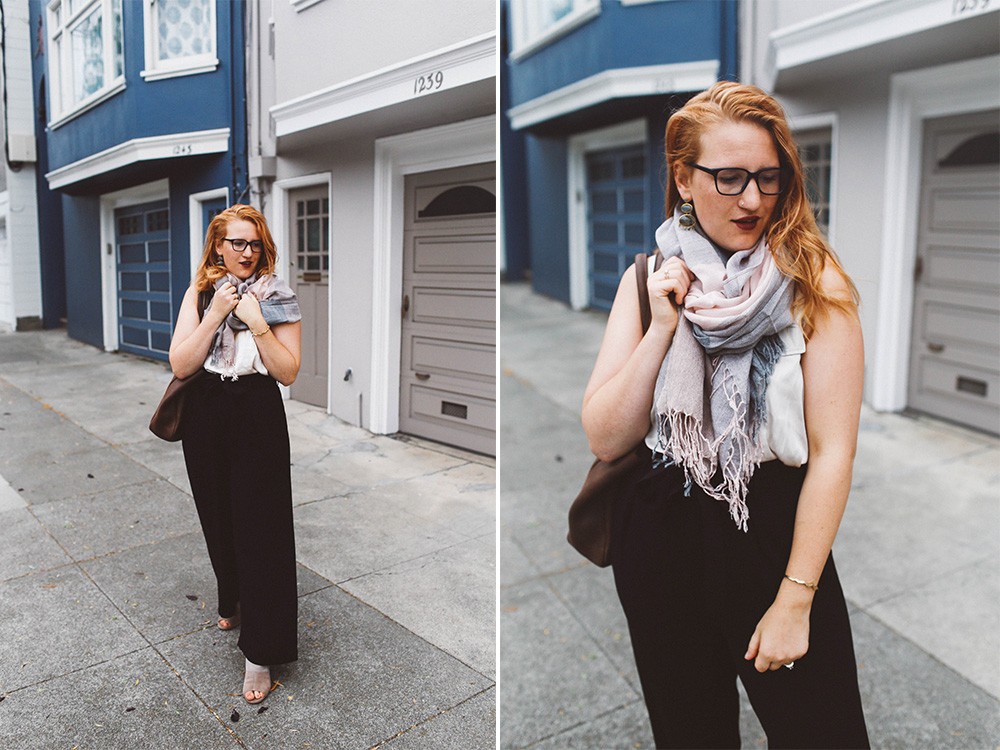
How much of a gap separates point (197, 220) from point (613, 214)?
84cm

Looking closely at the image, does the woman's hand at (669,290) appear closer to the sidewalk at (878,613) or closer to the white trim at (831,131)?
the white trim at (831,131)

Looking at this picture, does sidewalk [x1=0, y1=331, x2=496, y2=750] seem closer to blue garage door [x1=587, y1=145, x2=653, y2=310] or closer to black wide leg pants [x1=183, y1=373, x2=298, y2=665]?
→ black wide leg pants [x1=183, y1=373, x2=298, y2=665]

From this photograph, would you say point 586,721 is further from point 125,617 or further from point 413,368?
point 125,617

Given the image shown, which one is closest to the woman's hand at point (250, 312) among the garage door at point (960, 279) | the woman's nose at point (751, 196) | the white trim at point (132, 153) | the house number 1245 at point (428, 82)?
the white trim at point (132, 153)

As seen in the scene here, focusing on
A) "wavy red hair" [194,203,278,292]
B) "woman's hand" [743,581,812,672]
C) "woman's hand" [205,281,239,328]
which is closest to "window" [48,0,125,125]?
"wavy red hair" [194,203,278,292]

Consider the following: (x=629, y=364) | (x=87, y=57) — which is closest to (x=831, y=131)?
(x=629, y=364)

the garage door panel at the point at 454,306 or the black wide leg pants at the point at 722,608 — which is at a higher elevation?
the garage door panel at the point at 454,306

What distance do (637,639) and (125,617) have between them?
31.8 inches

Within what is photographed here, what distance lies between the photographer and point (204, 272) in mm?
1465

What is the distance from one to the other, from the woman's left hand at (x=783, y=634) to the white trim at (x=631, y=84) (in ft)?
2.41

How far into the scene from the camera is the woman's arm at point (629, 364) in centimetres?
113

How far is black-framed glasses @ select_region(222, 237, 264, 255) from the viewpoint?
146 centimetres

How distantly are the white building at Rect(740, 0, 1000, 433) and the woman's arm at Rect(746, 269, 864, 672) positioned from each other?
8.7 inches

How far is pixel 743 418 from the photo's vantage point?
1.11 metres
